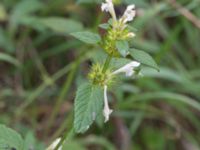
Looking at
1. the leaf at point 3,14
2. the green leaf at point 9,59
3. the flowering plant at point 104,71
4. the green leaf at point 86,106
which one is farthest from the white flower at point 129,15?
the leaf at point 3,14

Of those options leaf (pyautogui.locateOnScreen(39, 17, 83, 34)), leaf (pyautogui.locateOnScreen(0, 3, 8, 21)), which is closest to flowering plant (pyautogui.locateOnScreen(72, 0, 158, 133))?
leaf (pyautogui.locateOnScreen(39, 17, 83, 34))

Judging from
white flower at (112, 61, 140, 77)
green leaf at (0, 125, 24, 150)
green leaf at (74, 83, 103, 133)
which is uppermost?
white flower at (112, 61, 140, 77)

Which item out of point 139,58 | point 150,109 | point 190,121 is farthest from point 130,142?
point 139,58

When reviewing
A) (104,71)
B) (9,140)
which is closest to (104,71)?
(104,71)

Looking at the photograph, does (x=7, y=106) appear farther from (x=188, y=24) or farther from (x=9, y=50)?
(x=188, y=24)

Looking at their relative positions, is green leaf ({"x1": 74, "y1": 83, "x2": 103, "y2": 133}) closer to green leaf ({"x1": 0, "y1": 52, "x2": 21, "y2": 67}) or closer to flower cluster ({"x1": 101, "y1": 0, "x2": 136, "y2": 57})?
flower cluster ({"x1": 101, "y1": 0, "x2": 136, "y2": 57})

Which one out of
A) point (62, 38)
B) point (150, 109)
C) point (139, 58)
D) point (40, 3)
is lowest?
point (150, 109)

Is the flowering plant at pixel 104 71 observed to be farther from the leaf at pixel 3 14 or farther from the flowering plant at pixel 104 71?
the leaf at pixel 3 14
